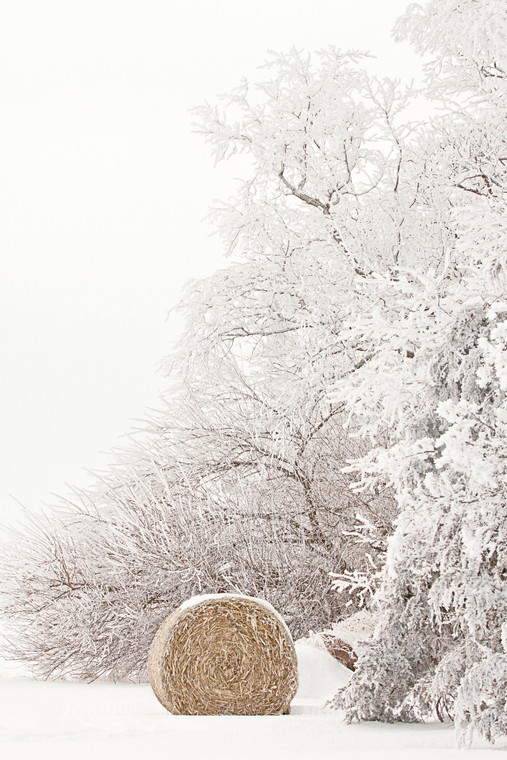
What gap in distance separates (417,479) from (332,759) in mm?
2115

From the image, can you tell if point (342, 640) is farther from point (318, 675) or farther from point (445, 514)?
point (445, 514)

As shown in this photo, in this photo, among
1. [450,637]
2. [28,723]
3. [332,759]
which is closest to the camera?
[332,759]

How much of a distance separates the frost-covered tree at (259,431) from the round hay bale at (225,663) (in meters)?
2.99

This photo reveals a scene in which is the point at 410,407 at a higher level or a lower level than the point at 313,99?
lower

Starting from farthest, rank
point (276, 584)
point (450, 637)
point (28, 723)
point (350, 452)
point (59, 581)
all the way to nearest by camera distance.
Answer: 1. point (350, 452)
2. point (276, 584)
3. point (59, 581)
4. point (450, 637)
5. point (28, 723)

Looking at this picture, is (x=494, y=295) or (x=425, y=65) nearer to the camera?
(x=494, y=295)

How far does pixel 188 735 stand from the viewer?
532 centimetres

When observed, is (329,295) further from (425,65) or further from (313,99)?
(425,65)

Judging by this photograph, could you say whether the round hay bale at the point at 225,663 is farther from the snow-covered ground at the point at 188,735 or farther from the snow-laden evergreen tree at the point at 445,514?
the snow-laden evergreen tree at the point at 445,514

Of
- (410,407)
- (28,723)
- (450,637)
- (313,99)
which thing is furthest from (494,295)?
(313,99)

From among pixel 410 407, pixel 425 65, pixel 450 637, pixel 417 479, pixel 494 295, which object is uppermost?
pixel 425 65

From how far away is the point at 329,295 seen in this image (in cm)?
1044

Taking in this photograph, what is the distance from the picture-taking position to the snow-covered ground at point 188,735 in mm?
4594

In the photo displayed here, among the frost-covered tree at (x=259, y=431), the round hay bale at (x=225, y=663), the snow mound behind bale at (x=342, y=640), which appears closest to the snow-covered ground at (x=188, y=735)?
the round hay bale at (x=225, y=663)
